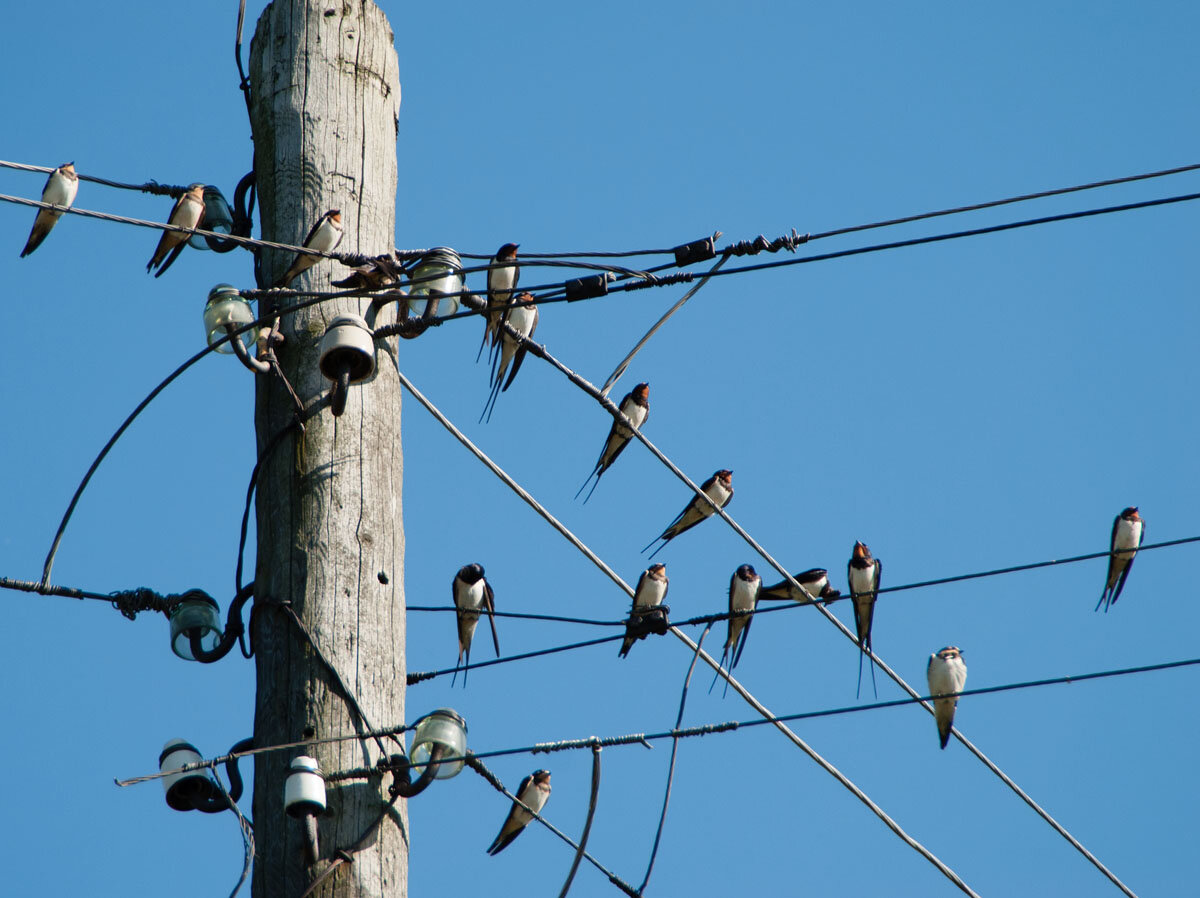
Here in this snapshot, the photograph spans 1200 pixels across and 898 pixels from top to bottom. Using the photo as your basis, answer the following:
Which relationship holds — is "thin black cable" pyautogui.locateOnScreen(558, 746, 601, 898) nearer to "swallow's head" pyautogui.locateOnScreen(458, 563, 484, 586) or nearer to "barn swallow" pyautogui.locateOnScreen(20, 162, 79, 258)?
"swallow's head" pyautogui.locateOnScreen(458, 563, 484, 586)

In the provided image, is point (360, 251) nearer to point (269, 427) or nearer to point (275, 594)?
point (269, 427)

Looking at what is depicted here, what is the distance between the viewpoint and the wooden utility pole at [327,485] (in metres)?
4.21

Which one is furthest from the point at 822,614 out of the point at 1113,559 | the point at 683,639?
the point at 1113,559

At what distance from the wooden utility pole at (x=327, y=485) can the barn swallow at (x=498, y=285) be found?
44cm

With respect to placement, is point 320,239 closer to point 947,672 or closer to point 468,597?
point 468,597

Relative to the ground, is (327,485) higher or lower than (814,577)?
lower

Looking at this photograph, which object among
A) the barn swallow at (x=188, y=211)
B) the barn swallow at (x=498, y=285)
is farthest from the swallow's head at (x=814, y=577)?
the barn swallow at (x=188, y=211)

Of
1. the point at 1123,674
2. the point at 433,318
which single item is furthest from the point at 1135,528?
the point at 433,318

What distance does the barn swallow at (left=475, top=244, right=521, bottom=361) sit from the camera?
16.8 ft

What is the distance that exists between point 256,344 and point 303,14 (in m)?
1.38

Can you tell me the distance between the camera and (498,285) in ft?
25.0

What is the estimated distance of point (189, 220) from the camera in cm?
584

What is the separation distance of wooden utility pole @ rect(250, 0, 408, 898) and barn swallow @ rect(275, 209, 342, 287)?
0.03 meters

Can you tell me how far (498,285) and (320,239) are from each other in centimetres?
268
